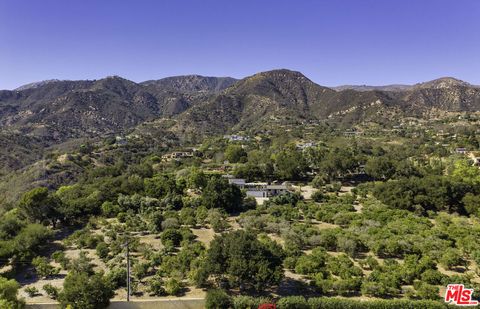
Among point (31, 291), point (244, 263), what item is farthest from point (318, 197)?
point (31, 291)

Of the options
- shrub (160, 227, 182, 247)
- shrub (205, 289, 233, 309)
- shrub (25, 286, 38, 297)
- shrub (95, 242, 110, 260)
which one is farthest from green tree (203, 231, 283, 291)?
shrub (25, 286, 38, 297)

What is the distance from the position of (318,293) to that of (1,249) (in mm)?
23536

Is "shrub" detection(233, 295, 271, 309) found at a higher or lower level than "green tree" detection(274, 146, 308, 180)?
lower

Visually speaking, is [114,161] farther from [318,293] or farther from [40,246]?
[318,293]

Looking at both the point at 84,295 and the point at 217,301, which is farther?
the point at 217,301

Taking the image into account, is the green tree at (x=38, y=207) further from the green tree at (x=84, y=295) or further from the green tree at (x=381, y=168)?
the green tree at (x=381, y=168)

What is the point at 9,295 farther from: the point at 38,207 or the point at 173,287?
the point at 38,207

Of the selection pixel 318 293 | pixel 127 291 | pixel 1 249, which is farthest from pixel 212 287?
pixel 1 249

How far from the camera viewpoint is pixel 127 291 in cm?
2053

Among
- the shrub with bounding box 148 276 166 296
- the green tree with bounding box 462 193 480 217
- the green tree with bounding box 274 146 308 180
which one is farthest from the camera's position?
the green tree with bounding box 274 146 308 180

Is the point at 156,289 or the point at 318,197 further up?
the point at 318,197

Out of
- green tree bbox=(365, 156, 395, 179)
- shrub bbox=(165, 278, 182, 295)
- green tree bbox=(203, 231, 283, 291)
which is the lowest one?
shrub bbox=(165, 278, 182, 295)

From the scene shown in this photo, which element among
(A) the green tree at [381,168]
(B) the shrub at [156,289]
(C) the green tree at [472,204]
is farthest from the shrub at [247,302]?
(A) the green tree at [381,168]

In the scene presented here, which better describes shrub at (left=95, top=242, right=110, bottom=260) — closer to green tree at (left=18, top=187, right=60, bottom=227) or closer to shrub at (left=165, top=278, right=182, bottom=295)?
shrub at (left=165, top=278, right=182, bottom=295)
